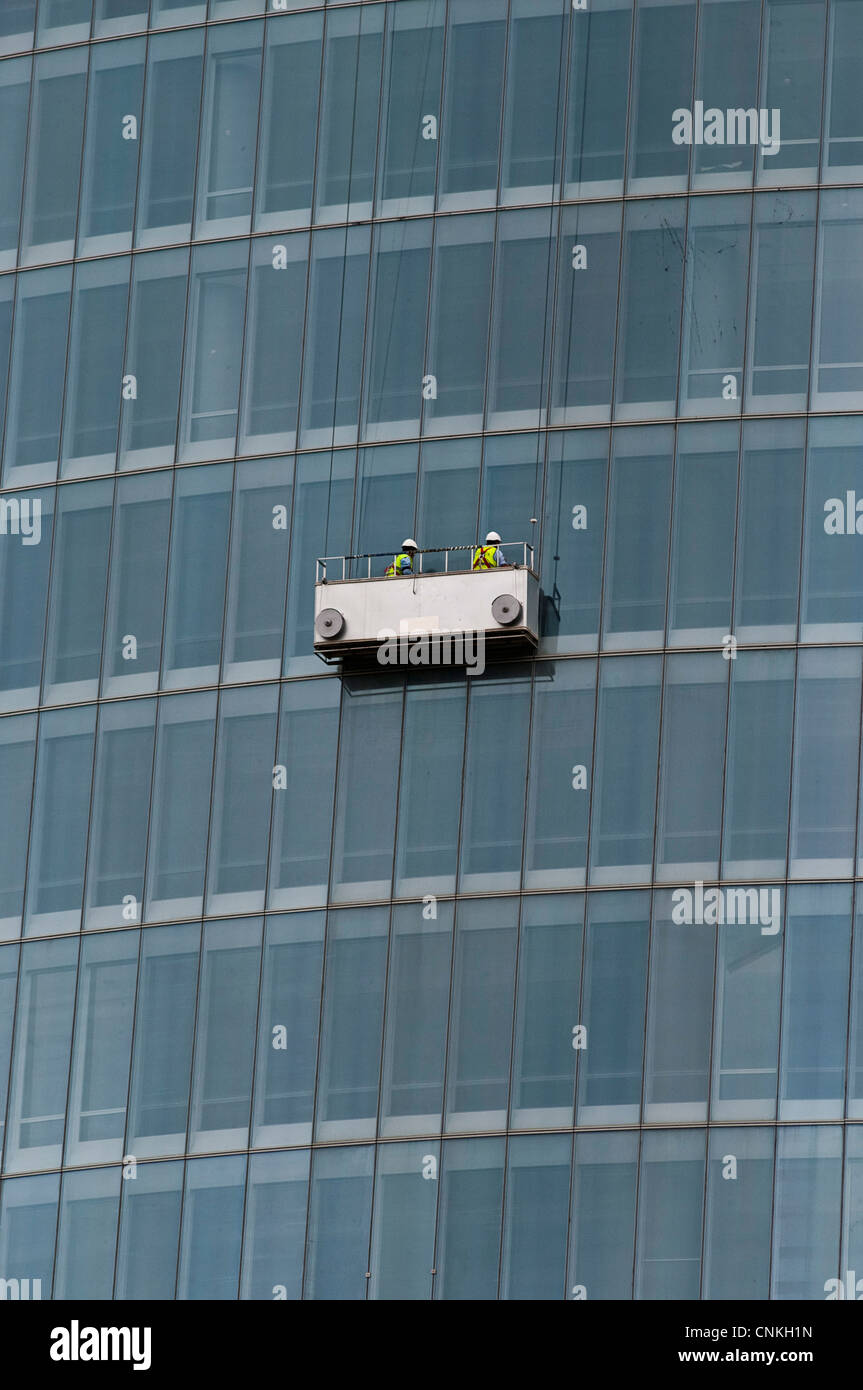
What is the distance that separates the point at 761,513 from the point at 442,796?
8062 mm

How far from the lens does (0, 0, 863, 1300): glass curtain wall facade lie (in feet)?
227

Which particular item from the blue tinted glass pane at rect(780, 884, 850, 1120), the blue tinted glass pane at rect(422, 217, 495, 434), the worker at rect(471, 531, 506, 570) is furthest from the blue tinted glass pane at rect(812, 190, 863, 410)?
the blue tinted glass pane at rect(780, 884, 850, 1120)

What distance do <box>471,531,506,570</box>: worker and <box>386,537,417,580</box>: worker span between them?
123cm

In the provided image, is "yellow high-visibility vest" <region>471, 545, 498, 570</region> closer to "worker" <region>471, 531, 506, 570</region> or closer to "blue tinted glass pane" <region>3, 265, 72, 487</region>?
"worker" <region>471, 531, 506, 570</region>

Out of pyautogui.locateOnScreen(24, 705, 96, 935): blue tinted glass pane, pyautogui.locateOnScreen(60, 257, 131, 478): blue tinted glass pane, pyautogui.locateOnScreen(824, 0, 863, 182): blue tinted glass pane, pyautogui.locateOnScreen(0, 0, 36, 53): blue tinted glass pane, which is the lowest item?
pyautogui.locateOnScreen(24, 705, 96, 935): blue tinted glass pane

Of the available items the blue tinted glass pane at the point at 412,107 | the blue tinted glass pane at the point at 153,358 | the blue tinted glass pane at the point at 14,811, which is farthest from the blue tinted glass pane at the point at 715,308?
the blue tinted glass pane at the point at 14,811

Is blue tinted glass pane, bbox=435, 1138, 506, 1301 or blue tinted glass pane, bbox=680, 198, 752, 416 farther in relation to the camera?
blue tinted glass pane, bbox=680, 198, 752, 416

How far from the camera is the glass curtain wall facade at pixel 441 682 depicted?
227 ft
